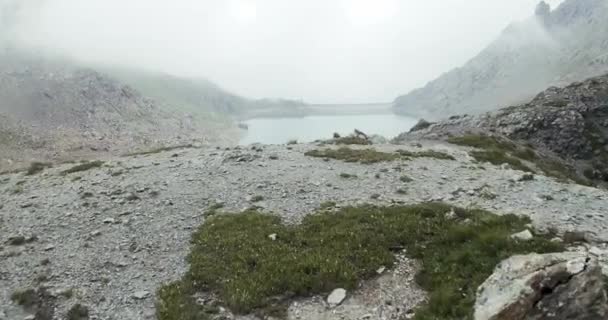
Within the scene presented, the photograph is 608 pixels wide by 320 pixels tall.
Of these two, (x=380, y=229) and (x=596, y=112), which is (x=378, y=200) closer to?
(x=380, y=229)

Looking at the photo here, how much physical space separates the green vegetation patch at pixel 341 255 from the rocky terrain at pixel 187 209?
0.58m

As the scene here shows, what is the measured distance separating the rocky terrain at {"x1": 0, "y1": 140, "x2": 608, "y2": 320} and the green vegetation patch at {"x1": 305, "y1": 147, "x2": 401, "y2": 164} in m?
1.10

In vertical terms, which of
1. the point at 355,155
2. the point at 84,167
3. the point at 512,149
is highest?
the point at 355,155

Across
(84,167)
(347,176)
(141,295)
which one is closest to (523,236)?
(141,295)

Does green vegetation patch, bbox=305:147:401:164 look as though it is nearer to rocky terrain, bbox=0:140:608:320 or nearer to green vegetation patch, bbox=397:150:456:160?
rocky terrain, bbox=0:140:608:320

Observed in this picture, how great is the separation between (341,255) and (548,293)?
7713 mm

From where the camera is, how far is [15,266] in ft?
67.8

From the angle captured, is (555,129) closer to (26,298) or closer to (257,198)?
(257,198)

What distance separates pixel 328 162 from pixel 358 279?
20026mm

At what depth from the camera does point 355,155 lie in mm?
38188

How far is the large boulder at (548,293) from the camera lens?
12016 mm

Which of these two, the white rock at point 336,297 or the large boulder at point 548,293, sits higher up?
the large boulder at point 548,293

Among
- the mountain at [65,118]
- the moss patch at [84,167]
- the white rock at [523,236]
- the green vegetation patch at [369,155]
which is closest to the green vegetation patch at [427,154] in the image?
the green vegetation patch at [369,155]

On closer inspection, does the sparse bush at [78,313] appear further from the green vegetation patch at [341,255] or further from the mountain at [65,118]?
the mountain at [65,118]
